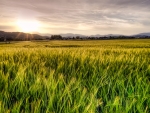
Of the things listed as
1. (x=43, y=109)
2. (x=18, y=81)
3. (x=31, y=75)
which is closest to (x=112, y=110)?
(x=43, y=109)

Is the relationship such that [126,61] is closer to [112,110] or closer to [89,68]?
[89,68]

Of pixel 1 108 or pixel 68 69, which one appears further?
pixel 68 69

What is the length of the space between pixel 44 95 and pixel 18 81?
0.38 meters

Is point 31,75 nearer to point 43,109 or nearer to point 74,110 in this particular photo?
point 43,109

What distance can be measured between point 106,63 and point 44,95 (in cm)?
146

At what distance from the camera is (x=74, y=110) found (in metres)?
1.17

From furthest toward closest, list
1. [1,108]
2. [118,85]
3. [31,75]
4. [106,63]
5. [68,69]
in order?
[106,63]
[68,69]
[31,75]
[118,85]
[1,108]

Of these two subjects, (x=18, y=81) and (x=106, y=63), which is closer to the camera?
(x=18, y=81)

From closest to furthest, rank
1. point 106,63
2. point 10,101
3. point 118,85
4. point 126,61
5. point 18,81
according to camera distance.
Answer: point 10,101 < point 18,81 < point 118,85 < point 106,63 < point 126,61

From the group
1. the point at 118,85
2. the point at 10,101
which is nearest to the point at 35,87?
the point at 10,101

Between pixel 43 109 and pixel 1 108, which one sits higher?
pixel 1 108

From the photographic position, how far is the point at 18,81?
1791mm

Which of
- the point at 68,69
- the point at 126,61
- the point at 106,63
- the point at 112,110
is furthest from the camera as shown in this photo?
the point at 126,61

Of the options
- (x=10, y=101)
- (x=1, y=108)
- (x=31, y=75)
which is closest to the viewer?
(x=1, y=108)
